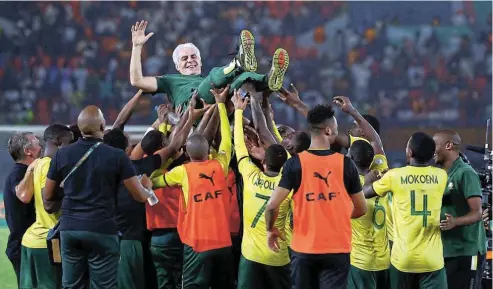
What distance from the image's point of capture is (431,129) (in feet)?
45.8

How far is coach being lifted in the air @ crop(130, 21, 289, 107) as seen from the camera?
5.93 meters

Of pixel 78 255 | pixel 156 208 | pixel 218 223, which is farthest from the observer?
pixel 156 208

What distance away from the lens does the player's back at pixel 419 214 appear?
541 centimetres

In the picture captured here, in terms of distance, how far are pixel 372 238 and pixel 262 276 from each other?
2.93 feet

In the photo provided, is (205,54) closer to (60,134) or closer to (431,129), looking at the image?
(431,129)

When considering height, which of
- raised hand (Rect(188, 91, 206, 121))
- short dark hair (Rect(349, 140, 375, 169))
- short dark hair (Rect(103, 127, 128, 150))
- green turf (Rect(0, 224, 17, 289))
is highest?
raised hand (Rect(188, 91, 206, 121))

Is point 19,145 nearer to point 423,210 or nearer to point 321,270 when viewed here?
point 321,270

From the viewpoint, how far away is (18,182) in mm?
6191

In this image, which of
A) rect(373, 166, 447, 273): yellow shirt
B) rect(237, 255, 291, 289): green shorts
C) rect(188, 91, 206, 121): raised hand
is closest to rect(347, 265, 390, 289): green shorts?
rect(373, 166, 447, 273): yellow shirt

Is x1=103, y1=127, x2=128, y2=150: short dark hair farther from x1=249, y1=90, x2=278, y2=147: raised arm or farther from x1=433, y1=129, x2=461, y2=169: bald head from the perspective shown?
x1=433, y1=129, x2=461, y2=169: bald head

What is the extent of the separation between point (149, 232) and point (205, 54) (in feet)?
25.1

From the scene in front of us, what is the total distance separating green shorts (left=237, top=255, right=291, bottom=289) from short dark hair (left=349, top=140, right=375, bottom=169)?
938 millimetres

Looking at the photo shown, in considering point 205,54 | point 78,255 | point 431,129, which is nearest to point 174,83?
point 78,255

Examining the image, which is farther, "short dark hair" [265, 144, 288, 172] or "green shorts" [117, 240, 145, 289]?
"green shorts" [117, 240, 145, 289]
